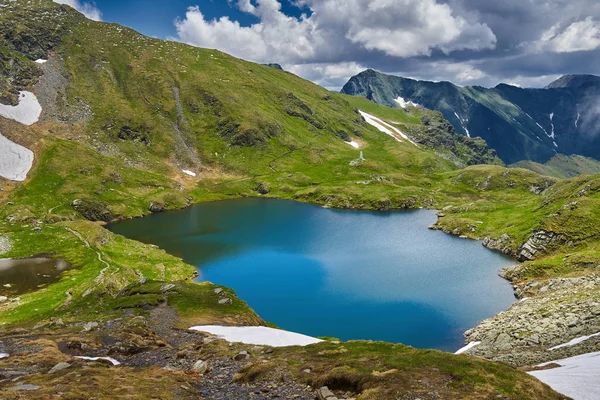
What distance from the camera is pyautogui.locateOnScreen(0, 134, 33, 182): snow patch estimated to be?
148m

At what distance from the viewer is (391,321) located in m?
62.6

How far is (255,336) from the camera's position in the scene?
4038cm

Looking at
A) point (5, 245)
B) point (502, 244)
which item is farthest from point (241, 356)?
point (502, 244)

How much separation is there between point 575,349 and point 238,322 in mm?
34610

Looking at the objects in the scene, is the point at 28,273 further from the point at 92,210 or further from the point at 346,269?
the point at 92,210

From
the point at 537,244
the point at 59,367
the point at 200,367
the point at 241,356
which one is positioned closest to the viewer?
the point at 59,367

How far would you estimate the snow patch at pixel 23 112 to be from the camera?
600ft

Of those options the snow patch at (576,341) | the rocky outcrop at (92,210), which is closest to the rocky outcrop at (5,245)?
the rocky outcrop at (92,210)

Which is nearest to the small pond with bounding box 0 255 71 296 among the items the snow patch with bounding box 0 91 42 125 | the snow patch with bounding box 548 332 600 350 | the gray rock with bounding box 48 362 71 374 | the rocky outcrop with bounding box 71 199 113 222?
the gray rock with bounding box 48 362 71 374

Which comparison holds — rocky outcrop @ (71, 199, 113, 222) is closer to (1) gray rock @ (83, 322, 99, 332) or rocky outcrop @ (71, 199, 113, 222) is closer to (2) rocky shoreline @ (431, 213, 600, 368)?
(1) gray rock @ (83, 322, 99, 332)

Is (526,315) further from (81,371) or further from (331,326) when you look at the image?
(81,371)

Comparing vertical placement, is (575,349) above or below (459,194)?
below

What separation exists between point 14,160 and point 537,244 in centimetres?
18826

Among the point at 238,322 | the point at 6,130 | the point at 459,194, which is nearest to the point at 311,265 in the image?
the point at 238,322
